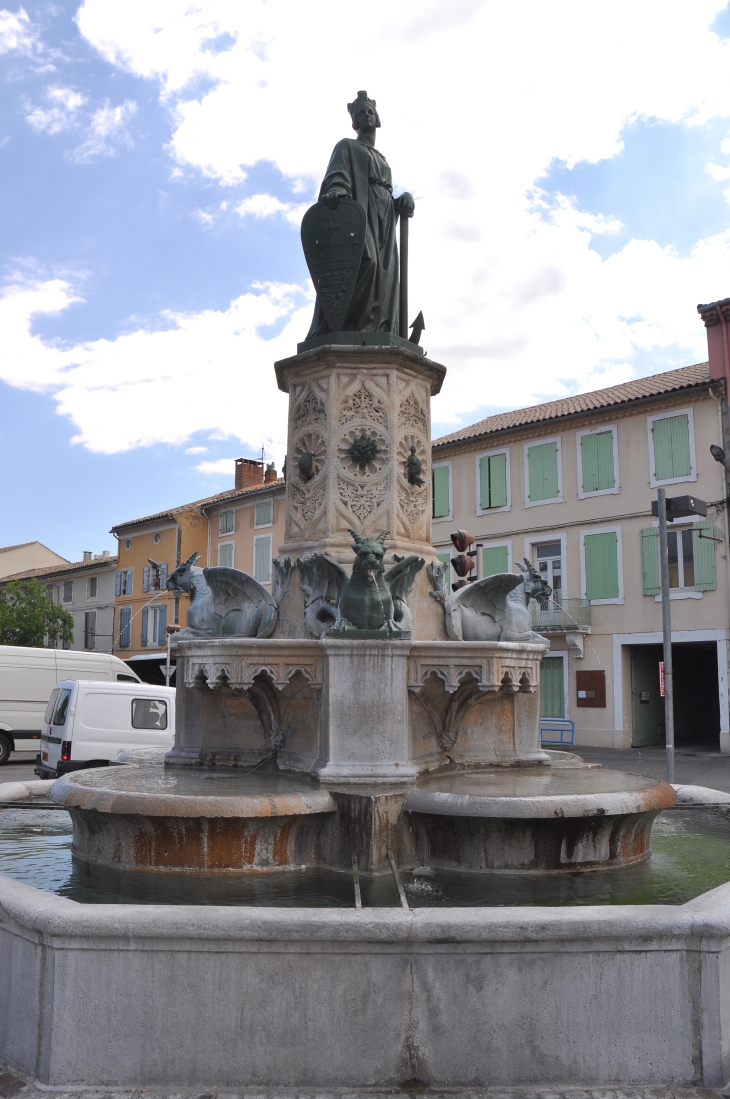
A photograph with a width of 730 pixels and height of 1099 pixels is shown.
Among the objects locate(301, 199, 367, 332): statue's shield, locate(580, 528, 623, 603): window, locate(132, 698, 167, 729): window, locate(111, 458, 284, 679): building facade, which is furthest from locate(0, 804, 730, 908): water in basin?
locate(111, 458, 284, 679): building facade

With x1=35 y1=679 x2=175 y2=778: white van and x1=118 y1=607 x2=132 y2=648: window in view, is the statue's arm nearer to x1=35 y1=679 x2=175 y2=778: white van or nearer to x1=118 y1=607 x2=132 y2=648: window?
x1=35 y1=679 x2=175 y2=778: white van

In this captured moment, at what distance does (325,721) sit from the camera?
20.3ft

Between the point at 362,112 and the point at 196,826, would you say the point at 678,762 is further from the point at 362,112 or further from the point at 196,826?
the point at 196,826

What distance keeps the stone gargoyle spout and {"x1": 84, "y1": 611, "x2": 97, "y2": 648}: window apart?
46585 millimetres

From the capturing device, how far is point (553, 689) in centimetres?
2838

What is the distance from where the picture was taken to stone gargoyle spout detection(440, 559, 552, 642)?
7.39 m

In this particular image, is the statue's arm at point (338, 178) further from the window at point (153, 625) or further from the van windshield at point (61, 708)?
A: the window at point (153, 625)

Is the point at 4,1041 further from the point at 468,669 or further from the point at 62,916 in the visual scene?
the point at 468,669

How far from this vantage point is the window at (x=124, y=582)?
4894 cm

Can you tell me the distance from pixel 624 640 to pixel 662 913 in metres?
24.2

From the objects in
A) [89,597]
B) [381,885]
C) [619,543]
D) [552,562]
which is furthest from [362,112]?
[89,597]

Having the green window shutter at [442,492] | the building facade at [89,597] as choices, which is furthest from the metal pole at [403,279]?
the building facade at [89,597]

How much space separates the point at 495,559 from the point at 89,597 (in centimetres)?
2992

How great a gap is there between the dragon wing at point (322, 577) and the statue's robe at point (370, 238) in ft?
7.55
